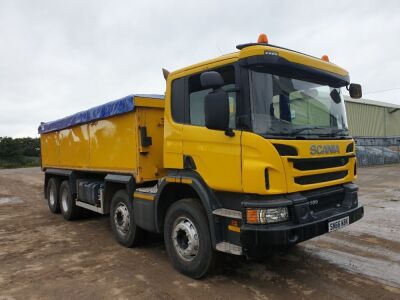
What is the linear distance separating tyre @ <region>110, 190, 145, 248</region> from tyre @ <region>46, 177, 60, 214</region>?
372cm

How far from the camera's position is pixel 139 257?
18.8ft

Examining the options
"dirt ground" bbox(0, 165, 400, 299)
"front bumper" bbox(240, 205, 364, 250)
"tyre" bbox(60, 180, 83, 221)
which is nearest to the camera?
"front bumper" bbox(240, 205, 364, 250)

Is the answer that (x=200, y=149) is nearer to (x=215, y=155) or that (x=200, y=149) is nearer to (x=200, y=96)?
(x=215, y=155)

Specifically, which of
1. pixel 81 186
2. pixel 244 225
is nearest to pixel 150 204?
pixel 244 225

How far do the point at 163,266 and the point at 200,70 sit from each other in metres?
2.77

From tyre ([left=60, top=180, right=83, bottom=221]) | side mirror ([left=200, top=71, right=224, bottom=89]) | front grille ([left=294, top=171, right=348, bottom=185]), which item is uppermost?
side mirror ([left=200, top=71, right=224, bottom=89])

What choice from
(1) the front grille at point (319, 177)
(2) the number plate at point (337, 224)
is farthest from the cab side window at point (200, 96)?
(2) the number plate at point (337, 224)

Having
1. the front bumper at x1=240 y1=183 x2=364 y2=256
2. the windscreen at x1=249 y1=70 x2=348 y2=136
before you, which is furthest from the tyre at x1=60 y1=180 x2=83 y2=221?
the windscreen at x1=249 y1=70 x2=348 y2=136

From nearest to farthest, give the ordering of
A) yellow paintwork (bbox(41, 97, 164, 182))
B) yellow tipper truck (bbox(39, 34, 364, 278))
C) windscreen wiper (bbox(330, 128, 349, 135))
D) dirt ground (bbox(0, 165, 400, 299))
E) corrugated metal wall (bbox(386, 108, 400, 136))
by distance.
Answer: yellow tipper truck (bbox(39, 34, 364, 278))
dirt ground (bbox(0, 165, 400, 299))
windscreen wiper (bbox(330, 128, 349, 135))
yellow paintwork (bbox(41, 97, 164, 182))
corrugated metal wall (bbox(386, 108, 400, 136))

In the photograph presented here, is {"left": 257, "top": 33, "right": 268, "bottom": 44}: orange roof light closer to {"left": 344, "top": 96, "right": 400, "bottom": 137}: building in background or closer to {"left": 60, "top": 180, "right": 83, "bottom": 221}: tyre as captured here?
{"left": 60, "top": 180, "right": 83, "bottom": 221}: tyre

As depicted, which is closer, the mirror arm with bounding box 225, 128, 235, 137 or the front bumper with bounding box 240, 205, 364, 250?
the front bumper with bounding box 240, 205, 364, 250

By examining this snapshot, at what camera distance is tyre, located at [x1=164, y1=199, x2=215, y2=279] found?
4492 millimetres

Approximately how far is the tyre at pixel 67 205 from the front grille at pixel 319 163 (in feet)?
20.3

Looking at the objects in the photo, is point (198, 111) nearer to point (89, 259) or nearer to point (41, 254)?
point (89, 259)
